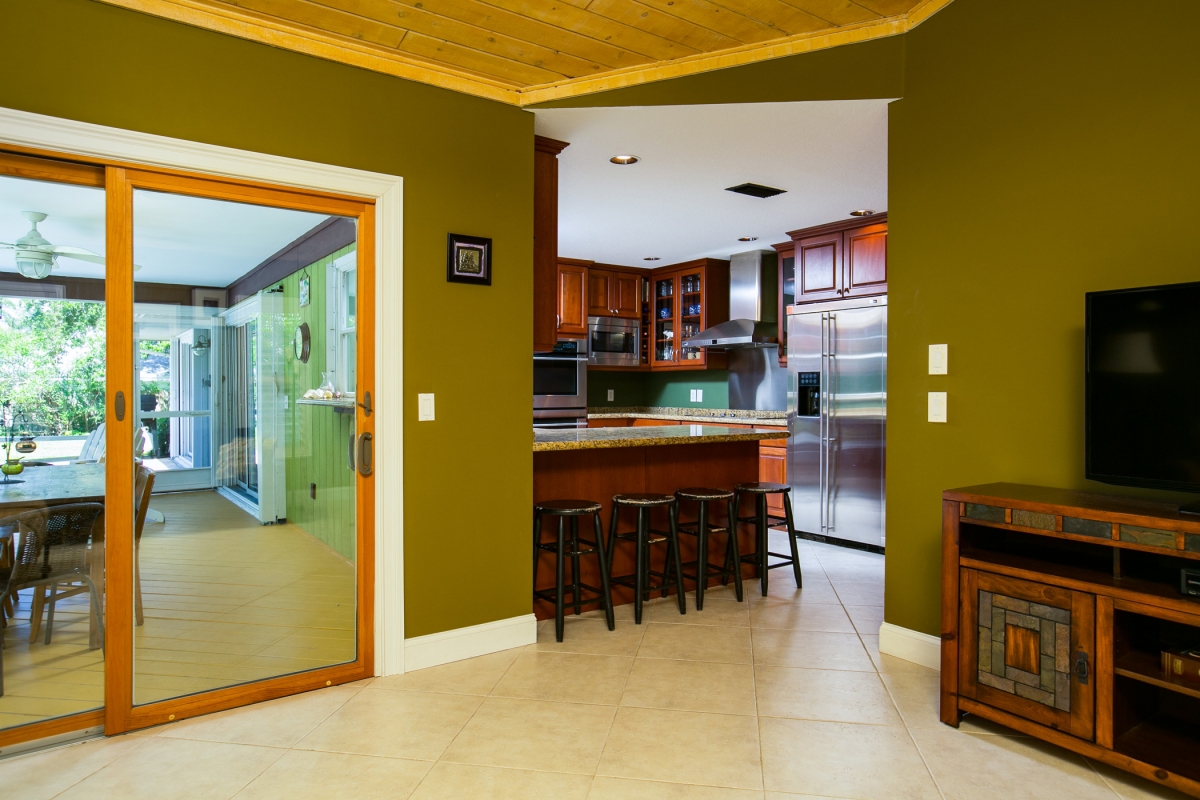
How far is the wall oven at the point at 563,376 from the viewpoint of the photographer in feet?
22.2

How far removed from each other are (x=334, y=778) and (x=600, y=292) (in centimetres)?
576

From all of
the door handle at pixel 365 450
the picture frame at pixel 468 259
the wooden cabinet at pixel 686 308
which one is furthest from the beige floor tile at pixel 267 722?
the wooden cabinet at pixel 686 308

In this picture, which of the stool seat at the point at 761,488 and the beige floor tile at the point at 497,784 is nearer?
the beige floor tile at the point at 497,784

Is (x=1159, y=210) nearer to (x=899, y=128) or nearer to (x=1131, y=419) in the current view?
(x=1131, y=419)

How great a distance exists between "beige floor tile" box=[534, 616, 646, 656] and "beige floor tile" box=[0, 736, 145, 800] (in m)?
1.61

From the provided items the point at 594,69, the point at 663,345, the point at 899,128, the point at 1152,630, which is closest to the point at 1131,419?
the point at 1152,630

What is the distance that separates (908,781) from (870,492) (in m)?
3.23

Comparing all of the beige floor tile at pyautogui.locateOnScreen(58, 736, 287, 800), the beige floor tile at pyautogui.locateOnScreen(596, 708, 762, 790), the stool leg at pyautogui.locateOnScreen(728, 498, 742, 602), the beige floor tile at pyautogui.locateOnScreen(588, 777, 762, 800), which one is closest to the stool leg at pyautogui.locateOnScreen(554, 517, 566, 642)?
the beige floor tile at pyautogui.locateOnScreen(596, 708, 762, 790)

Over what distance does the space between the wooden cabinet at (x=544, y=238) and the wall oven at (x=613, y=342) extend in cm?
368

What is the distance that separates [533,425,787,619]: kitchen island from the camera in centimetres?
369

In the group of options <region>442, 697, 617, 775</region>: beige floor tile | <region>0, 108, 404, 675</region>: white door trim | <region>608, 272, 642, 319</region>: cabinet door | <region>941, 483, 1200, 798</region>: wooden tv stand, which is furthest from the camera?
<region>608, 272, 642, 319</region>: cabinet door

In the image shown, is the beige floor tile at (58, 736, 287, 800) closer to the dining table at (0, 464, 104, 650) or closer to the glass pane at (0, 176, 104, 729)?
the glass pane at (0, 176, 104, 729)

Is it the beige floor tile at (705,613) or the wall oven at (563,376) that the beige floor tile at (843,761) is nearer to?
the beige floor tile at (705,613)

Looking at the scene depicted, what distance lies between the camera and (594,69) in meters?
3.12
